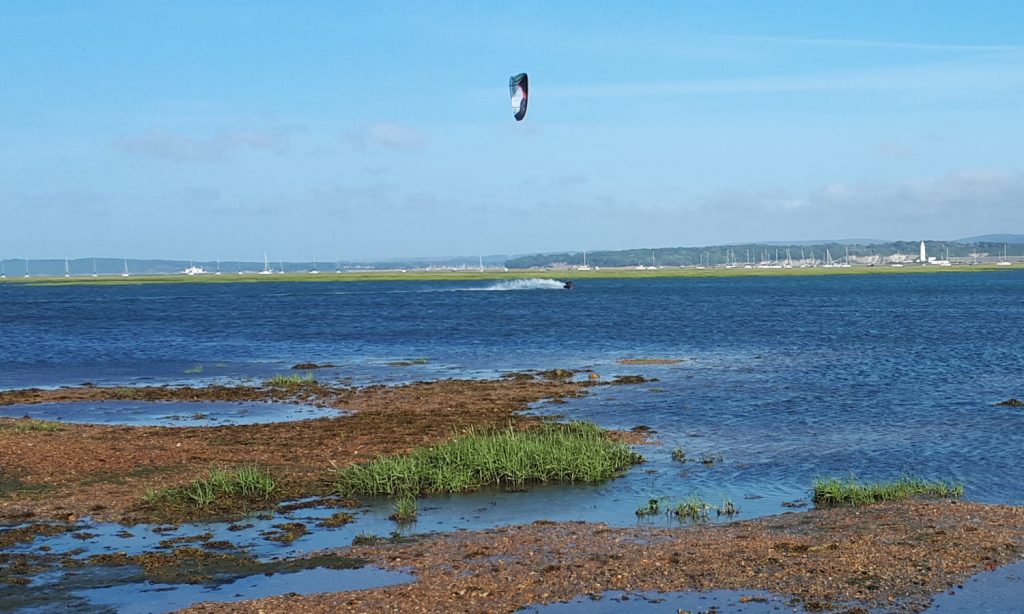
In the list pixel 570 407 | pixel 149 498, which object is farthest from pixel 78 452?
pixel 570 407

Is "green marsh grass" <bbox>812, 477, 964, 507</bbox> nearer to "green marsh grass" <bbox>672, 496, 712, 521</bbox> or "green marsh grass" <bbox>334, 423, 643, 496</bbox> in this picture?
"green marsh grass" <bbox>672, 496, 712, 521</bbox>

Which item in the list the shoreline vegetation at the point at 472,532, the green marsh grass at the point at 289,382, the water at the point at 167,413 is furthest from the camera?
the green marsh grass at the point at 289,382

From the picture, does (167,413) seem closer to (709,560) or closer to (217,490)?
(217,490)

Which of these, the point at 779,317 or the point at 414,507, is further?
the point at 779,317

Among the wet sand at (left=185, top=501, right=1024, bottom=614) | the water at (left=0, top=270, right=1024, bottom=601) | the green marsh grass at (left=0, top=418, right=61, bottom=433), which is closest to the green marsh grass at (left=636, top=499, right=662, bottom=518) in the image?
the water at (left=0, top=270, right=1024, bottom=601)

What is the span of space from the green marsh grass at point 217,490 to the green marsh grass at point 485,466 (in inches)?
68.2

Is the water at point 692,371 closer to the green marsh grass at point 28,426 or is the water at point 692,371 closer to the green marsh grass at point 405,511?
the green marsh grass at point 405,511

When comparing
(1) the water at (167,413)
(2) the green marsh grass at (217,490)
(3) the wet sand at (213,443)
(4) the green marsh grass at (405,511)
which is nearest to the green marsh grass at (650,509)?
(4) the green marsh grass at (405,511)

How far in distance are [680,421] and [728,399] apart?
246 inches

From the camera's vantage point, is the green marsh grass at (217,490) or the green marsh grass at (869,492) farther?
the green marsh grass at (869,492)

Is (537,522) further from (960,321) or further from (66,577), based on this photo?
(960,321)

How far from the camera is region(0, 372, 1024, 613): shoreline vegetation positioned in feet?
52.3

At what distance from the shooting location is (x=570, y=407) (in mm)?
38438

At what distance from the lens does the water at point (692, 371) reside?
978 inches
